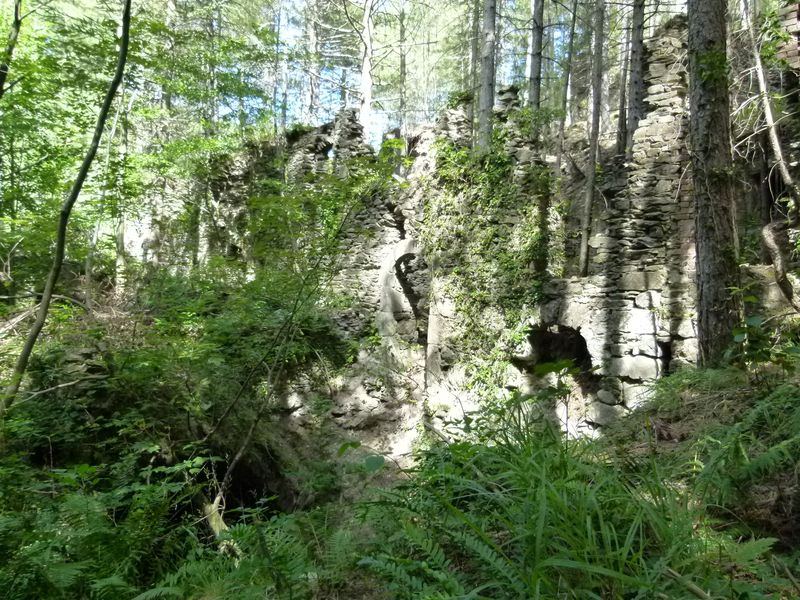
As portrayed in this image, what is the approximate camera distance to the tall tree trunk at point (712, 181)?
4.89 m

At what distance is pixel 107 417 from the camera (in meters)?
5.73

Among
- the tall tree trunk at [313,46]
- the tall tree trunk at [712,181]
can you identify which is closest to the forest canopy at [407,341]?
the tall tree trunk at [712,181]

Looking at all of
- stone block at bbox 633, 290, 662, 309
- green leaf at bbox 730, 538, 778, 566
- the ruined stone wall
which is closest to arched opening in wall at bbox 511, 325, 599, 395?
the ruined stone wall

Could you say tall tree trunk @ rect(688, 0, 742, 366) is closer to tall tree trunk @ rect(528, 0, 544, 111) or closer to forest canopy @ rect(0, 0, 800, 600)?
forest canopy @ rect(0, 0, 800, 600)

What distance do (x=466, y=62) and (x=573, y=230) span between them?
17.0 metres

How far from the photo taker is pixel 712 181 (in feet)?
16.3

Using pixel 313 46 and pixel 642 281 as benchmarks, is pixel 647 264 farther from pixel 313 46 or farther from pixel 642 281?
pixel 313 46

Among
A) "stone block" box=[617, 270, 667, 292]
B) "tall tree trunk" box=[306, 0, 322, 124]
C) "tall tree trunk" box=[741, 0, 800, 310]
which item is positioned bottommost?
"stone block" box=[617, 270, 667, 292]

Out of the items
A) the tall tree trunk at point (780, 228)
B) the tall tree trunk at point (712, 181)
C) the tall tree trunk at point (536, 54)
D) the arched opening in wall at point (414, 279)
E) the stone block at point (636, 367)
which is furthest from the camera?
the tall tree trunk at point (536, 54)

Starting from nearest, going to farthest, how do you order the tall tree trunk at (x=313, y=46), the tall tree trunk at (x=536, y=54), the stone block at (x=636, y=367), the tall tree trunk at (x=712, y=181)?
the tall tree trunk at (x=712, y=181), the stone block at (x=636, y=367), the tall tree trunk at (x=536, y=54), the tall tree trunk at (x=313, y=46)

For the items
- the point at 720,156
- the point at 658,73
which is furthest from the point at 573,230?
the point at 720,156

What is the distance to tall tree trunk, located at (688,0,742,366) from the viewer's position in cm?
489

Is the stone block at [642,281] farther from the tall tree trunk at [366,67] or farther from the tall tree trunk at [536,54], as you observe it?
the tall tree trunk at [366,67]

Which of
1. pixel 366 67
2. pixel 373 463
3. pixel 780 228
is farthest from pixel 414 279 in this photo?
pixel 373 463
